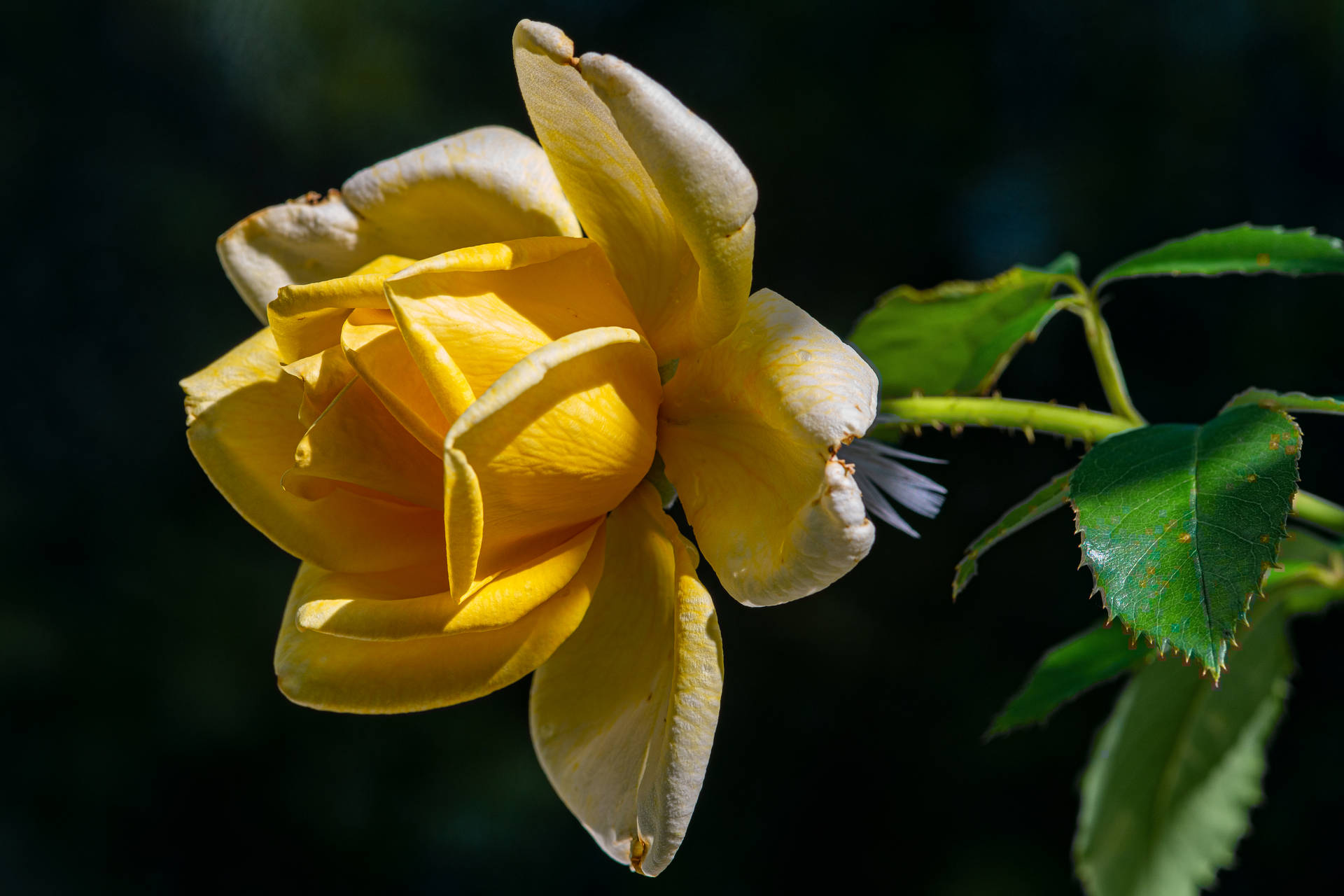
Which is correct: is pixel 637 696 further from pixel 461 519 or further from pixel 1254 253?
pixel 1254 253

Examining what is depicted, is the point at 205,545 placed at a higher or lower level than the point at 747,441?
lower

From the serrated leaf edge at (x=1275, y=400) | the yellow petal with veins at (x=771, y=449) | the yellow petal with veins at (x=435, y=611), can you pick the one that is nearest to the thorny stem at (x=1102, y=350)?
the serrated leaf edge at (x=1275, y=400)

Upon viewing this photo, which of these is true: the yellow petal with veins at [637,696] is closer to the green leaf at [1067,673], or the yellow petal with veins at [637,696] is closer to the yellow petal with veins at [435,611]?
the yellow petal with veins at [435,611]

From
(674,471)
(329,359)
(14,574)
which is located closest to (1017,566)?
(674,471)

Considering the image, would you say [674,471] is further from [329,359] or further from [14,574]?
[14,574]

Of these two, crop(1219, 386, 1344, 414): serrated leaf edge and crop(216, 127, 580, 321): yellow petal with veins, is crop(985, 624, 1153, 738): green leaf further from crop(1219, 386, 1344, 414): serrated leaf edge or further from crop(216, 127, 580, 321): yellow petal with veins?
crop(216, 127, 580, 321): yellow petal with veins

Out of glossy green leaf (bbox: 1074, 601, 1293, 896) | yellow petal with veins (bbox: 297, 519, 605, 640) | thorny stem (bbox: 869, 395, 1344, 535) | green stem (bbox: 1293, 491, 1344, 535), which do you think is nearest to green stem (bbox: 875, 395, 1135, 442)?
thorny stem (bbox: 869, 395, 1344, 535)
